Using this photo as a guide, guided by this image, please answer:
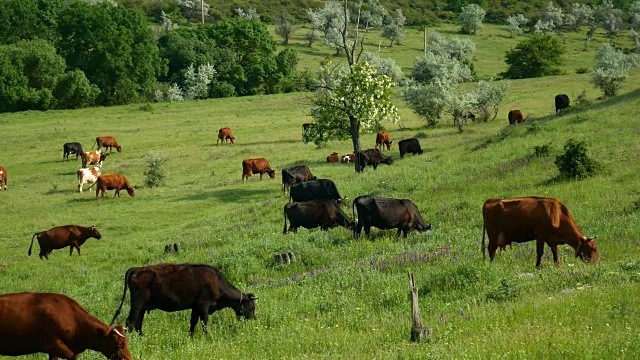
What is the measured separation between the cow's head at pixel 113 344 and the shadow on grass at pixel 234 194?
2288 cm

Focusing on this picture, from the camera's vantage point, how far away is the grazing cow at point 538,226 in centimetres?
1327

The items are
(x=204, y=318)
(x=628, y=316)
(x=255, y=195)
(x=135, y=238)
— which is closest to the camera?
(x=628, y=316)

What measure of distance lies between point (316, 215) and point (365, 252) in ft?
14.7

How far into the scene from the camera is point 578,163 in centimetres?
2239

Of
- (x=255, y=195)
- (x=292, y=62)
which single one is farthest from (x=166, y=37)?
(x=255, y=195)

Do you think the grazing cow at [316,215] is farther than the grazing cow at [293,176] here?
No

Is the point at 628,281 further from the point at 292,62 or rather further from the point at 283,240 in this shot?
the point at 292,62

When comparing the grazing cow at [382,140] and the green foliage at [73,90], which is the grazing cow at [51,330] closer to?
the grazing cow at [382,140]

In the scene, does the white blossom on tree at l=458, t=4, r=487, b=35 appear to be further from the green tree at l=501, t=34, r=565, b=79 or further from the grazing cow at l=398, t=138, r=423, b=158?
the grazing cow at l=398, t=138, r=423, b=158

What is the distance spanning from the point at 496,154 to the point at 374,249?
14243 millimetres

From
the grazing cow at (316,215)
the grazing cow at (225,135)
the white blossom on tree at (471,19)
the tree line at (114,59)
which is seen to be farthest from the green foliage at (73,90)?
the white blossom on tree at (471,19)

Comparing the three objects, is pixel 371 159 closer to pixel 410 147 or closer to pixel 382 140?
pixel 410 147

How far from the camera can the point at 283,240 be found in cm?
1986

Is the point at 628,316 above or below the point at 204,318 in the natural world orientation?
above
